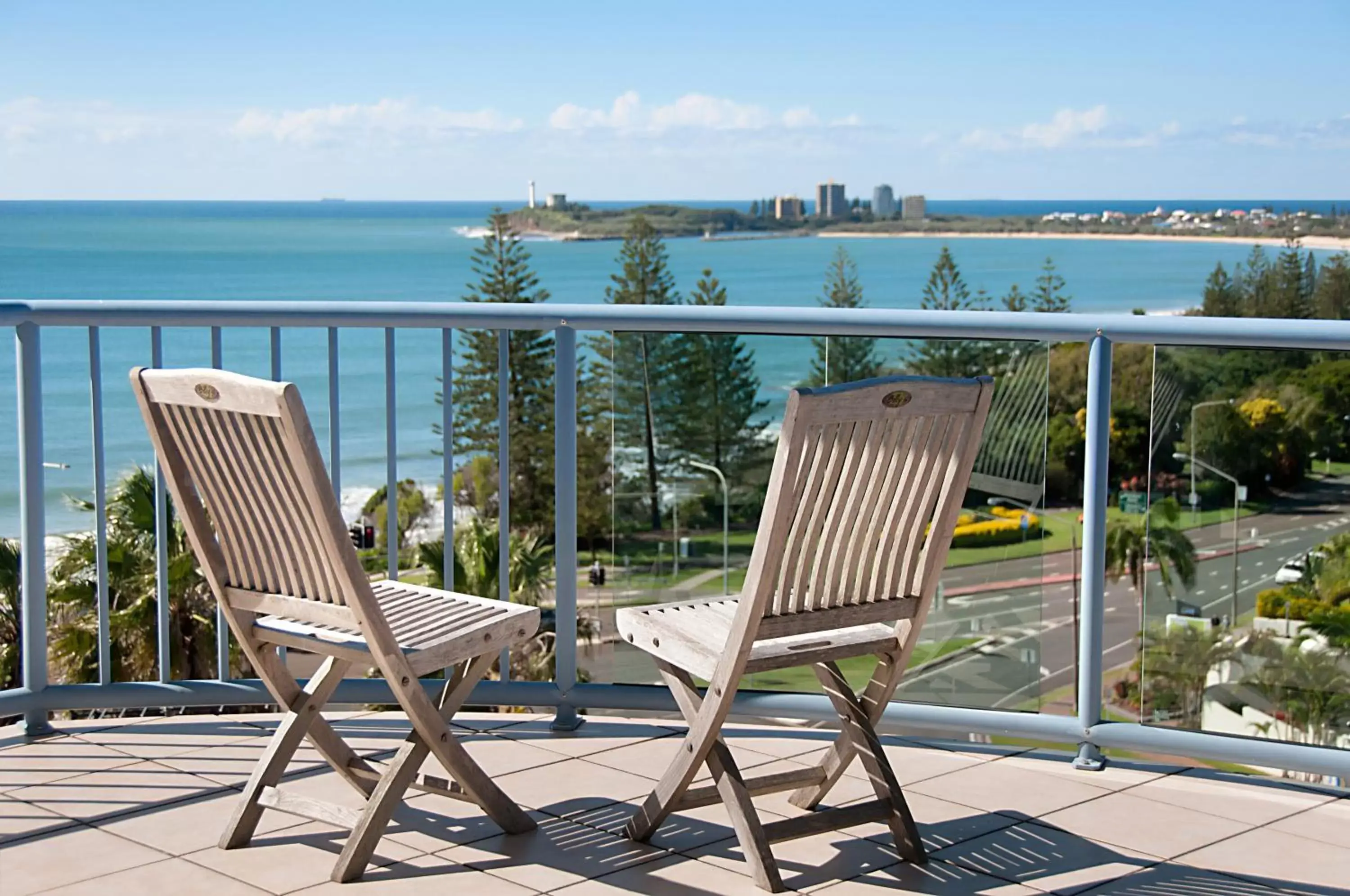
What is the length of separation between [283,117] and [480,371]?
160ft

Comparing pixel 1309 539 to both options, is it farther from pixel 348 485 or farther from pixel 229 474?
pixel 348 485

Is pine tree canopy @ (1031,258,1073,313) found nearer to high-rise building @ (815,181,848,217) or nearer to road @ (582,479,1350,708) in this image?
high-rise building @ (815,181,848,217)

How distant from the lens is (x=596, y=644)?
4.09 m

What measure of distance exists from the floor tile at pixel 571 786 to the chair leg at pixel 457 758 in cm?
13

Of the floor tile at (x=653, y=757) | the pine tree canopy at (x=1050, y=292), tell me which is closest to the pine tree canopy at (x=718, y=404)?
the floor tile at (x=653, y=757)

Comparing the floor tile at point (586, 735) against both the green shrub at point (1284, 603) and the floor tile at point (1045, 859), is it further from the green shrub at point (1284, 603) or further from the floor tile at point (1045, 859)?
the green shrub at point (1284, 603)

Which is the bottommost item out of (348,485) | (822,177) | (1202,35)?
(348,485)

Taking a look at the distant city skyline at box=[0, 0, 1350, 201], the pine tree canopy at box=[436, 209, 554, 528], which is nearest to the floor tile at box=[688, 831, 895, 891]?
the pine tree canopy at box=[436, 209, 554, 528]

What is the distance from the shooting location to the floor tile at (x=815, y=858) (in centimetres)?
307

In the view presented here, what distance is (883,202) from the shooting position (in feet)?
241

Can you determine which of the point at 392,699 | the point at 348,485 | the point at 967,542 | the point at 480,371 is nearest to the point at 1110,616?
the point at 967,542

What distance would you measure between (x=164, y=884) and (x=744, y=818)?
1.21 metres

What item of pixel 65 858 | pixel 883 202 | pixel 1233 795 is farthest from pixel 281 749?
pixel 883 202

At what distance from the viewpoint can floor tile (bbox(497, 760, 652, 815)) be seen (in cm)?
352
